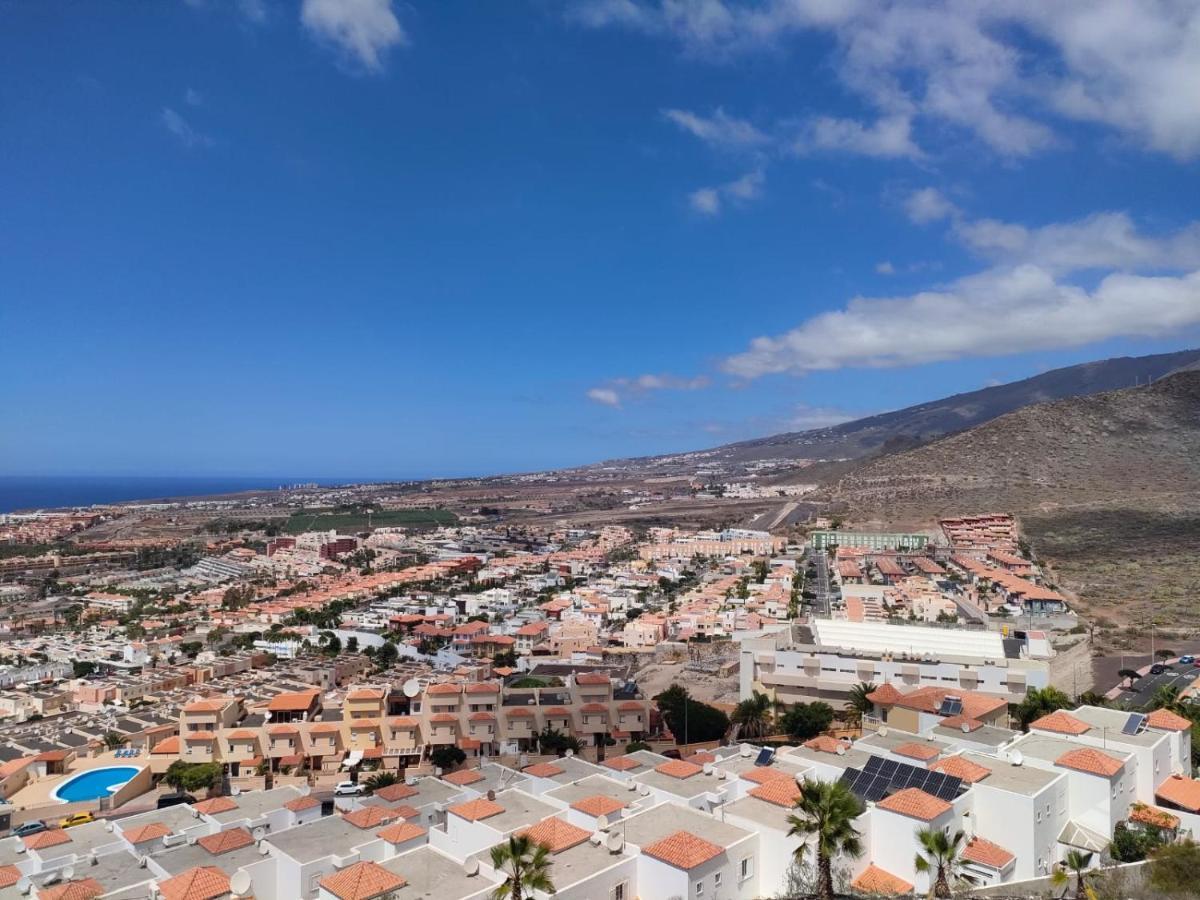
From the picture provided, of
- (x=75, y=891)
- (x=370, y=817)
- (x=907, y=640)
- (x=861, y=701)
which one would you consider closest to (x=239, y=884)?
(x=75, y=891)

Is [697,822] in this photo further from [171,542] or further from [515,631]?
[171,542]

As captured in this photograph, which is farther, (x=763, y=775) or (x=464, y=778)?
(x=464, y=778)

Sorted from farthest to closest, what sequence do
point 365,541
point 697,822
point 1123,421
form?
point 365,541 < point 1123,421 < point 697,822

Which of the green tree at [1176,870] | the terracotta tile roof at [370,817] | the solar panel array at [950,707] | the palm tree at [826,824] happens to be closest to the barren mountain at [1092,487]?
the solar panel array at [950,707]

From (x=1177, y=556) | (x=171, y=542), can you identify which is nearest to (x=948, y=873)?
(x=1177, y=556)

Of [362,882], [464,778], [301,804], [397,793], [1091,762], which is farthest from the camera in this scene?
[464,778]

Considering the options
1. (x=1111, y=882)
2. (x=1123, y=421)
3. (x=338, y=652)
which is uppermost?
(x=1123, y=421)

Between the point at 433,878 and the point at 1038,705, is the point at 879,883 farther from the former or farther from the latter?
the point at 1038,705

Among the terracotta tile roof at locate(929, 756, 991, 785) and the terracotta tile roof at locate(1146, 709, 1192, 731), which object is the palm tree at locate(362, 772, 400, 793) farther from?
the terracotta tile roof at locate(1146, 709, 1192, 731)

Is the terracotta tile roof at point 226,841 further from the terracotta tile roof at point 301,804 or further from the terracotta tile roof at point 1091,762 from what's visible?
the terracotta tile roof at point 1091,762
